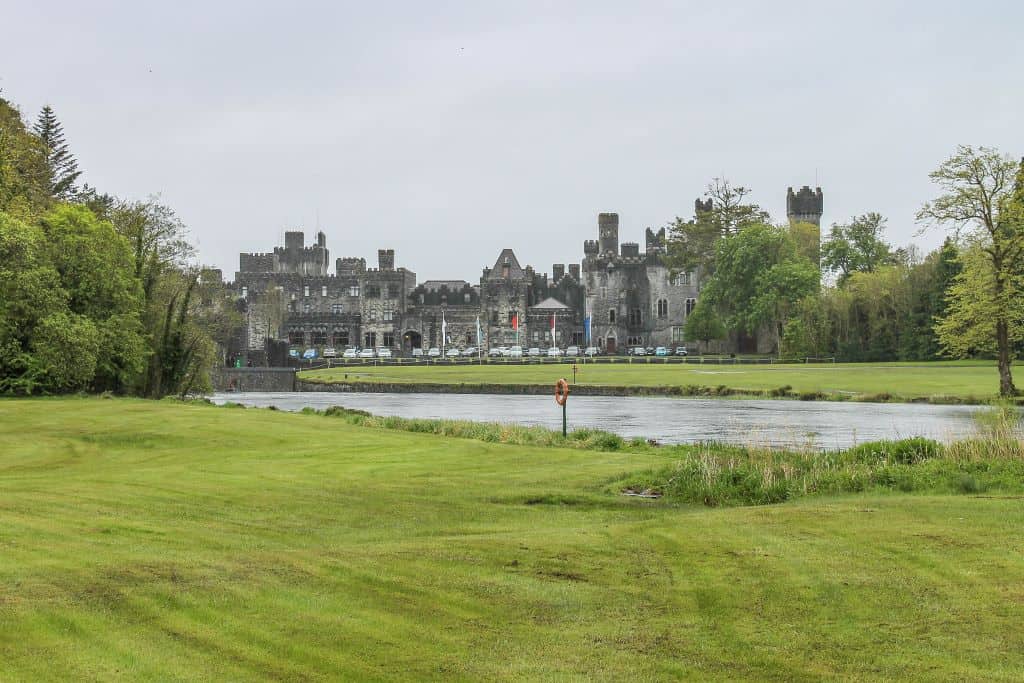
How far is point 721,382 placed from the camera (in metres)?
64.0

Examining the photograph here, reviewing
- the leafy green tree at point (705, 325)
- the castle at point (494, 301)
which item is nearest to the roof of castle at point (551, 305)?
the castle at point (494, 301)

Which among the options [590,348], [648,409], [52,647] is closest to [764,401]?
[648,409]

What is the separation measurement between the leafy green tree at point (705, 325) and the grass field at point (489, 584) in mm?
96946

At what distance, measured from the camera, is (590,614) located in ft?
30.8

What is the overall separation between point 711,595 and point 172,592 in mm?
4802

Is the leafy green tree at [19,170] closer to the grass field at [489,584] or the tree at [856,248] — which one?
the grass field at [489,584]

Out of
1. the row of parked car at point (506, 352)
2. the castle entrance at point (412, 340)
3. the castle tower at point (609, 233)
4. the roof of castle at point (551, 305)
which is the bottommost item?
the row of parked car at point (506, 352)

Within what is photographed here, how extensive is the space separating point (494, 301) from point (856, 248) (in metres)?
44.8

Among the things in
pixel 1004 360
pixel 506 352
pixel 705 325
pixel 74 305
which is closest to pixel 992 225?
pixel 1004 360

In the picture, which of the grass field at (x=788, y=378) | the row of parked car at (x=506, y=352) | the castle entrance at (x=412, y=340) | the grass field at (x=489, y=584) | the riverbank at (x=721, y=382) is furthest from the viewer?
the castle entrance at (x=412, y=340)

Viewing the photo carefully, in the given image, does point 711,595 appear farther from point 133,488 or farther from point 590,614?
point 133,488

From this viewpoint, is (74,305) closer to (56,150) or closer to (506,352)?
(56,150)

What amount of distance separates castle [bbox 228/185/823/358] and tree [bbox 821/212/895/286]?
11.2 metres

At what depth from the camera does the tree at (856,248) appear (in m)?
121
